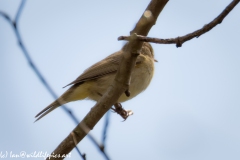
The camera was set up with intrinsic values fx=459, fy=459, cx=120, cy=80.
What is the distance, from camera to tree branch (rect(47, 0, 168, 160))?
11.5 ft

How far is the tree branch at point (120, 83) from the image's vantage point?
349 centimetres

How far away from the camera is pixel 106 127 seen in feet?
11.7

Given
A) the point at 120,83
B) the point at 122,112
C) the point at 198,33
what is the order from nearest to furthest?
the point at 198,33 → the point at 120,83 → the point at 122,112

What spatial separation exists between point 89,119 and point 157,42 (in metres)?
0.98

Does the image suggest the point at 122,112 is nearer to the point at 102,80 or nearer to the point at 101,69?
the point at 102,80

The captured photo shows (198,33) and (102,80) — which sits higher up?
(198,33)

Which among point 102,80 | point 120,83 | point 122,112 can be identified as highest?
point 120,83

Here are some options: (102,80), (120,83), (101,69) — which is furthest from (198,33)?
(101,69)

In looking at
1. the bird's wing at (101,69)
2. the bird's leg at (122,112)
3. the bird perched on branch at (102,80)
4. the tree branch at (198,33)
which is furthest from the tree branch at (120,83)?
the bird's wing at (101,69)

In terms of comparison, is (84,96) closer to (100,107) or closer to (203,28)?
(100,107)

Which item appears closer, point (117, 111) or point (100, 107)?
point (100, 107)

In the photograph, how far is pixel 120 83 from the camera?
381cm

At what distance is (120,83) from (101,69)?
9.99 ft

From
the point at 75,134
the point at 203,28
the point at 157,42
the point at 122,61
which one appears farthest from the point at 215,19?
the point at 75,134
